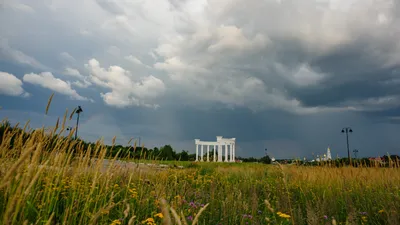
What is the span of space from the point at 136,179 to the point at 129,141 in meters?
2.22

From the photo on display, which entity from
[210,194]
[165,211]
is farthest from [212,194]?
[165,211]

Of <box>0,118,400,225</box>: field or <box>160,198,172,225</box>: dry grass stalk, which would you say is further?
<box>0,118,400,225</box>: field

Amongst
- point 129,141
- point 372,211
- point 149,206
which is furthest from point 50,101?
point 372,211

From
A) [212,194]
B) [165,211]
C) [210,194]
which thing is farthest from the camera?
[210,194]

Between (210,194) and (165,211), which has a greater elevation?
(165,211)

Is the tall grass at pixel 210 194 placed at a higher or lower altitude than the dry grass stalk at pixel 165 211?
lower

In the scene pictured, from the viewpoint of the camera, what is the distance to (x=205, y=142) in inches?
990

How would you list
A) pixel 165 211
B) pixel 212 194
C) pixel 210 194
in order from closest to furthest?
1. pixel 165 211
2. pixel 212 194
3. pixel 210 194

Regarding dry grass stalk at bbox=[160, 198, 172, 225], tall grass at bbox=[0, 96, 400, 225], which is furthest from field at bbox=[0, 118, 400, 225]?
dry grass stalk at bbox=[160, 198, 172, 225]

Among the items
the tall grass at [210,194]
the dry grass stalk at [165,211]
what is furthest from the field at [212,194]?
the dry grass stalk at [165,211]

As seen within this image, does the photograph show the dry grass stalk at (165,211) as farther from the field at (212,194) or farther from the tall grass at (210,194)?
the field at (212,194)

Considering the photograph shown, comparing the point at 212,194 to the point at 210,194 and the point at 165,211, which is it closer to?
the point at 210,194

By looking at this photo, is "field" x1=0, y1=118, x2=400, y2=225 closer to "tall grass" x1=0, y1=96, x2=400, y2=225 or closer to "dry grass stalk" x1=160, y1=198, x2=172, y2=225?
"tall grass" x1=0, y1=96, x2=400, y2=225

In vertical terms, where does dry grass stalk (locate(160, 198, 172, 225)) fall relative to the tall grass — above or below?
above
